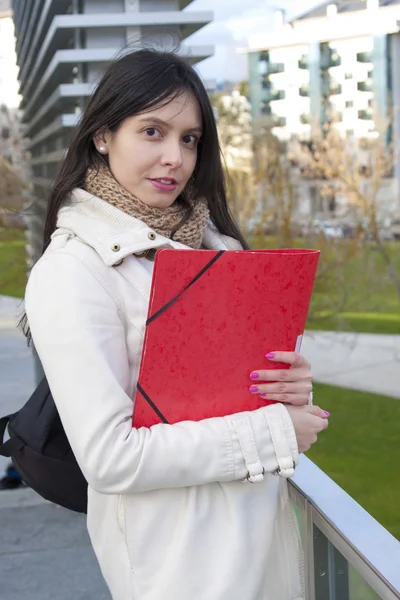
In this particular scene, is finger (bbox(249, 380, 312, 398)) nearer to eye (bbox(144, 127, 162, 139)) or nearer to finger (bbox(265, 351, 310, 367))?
finger (bbox(265, 351, 310, 367))

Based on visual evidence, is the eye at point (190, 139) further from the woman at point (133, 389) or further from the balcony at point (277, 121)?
the balcony at point (277, 121)

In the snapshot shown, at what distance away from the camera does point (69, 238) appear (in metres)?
1.34

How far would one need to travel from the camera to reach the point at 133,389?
4.43 feet

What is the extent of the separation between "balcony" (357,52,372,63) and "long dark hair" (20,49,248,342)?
239 inches

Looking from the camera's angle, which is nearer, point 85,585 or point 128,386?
point 128,386

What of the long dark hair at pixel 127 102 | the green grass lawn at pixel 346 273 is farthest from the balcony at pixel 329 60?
the long dark hair at pixel 127 102

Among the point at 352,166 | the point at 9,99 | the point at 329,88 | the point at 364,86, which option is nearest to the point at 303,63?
the point at 329,88

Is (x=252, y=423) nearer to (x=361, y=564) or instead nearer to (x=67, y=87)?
(x=361, y=564)

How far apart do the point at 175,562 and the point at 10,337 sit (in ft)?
20.2

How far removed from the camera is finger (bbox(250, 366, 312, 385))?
1.32 metres

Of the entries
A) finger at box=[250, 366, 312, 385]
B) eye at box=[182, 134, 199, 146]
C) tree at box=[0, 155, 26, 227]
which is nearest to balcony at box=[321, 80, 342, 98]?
tree at box=[0, 155, 26, 227]

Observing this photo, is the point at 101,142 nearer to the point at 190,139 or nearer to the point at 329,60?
the point at 190,139

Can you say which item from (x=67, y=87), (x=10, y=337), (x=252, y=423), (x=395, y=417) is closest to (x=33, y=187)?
(x=67, y=87)

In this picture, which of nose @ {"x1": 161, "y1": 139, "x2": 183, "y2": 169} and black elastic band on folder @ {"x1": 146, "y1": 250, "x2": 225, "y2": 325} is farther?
nose @ {"x1": 161, "y1": 139, "x2": 183, "y2": 169}
